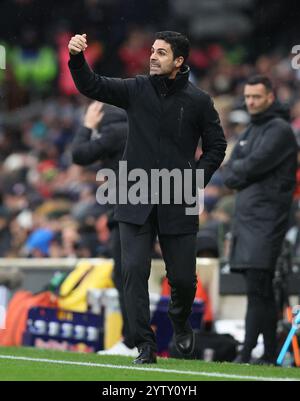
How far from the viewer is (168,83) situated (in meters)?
9.35

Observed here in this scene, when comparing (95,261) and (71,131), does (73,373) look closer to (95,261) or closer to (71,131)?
(95,261)

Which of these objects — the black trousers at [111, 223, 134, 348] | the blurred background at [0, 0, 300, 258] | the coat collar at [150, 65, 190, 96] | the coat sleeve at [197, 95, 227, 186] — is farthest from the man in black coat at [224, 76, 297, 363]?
the blurred background at [0, 0, 300, 258]

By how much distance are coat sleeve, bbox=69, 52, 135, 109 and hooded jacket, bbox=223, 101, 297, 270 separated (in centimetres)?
186

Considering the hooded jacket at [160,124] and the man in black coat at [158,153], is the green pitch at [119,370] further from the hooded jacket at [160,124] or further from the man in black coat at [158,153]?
the hooded jacket at [160,124]

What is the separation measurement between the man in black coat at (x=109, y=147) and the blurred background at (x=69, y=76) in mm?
4645

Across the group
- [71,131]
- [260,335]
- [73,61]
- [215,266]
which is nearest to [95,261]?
[215,266]

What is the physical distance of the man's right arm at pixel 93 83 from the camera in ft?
29.5

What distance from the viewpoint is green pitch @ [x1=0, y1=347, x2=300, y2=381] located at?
8305 mm

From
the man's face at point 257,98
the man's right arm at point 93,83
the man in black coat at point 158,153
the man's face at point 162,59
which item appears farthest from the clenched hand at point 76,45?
the man's face at point 257,98

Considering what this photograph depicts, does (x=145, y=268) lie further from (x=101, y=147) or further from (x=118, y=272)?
(x=101, y=147)

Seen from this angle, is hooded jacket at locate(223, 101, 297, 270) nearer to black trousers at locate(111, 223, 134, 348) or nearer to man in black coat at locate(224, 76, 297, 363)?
man in black coat at locate(224, 76, 297, 363)

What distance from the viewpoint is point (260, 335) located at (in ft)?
39.3

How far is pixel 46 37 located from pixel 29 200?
258 inches

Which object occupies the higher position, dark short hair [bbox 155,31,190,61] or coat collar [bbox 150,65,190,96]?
dark short hair [bbox 155,31,190,61]
